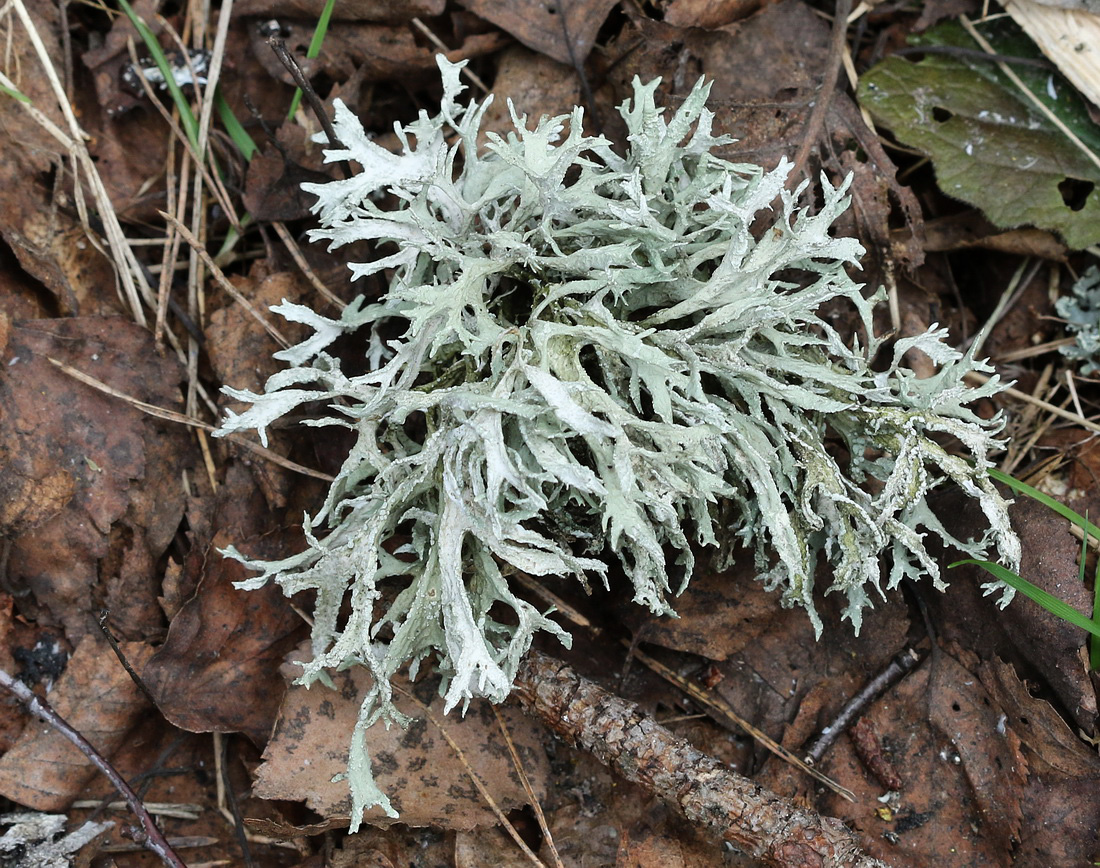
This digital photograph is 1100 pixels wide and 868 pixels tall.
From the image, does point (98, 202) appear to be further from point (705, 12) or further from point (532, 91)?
point (705, 12)

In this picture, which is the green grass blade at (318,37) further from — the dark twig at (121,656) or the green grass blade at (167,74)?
the dark twig at (121,656)

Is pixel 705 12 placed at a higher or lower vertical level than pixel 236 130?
higher

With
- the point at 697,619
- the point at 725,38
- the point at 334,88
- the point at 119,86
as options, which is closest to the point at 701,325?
the point at 697,619

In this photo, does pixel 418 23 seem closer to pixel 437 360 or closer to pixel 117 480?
pixel 437 360

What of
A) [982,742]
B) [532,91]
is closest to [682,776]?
[982,742]

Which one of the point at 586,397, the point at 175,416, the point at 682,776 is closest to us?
the point at 586,397
